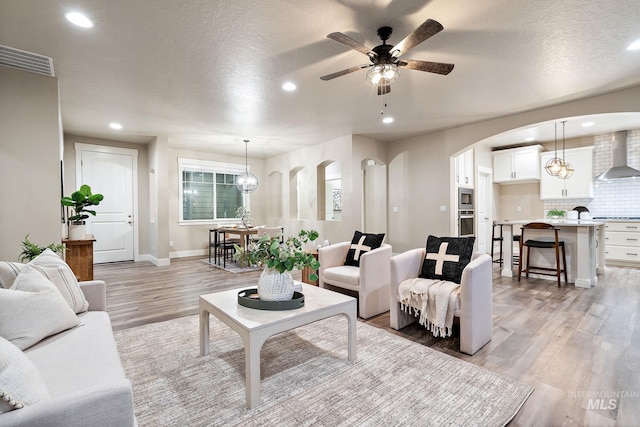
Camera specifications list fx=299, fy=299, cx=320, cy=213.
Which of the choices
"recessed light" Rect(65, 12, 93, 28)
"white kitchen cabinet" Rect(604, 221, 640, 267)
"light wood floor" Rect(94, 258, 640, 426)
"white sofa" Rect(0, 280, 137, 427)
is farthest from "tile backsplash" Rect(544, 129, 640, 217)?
"recessed light" Rect(65, 12, 93, 28)

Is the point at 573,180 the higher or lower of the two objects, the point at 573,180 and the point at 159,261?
the higher

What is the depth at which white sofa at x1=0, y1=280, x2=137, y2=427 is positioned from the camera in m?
0.86

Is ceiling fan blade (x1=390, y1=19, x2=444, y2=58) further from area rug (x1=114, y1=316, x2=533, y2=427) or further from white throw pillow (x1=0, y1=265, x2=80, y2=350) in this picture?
white throw pillow (x1=0, y1=265, x2=80, y2=350)

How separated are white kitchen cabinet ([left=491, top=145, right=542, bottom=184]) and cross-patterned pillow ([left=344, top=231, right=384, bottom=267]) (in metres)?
5.40

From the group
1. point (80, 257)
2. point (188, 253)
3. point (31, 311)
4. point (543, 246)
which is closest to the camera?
point (31, 311)

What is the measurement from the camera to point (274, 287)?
203 cm

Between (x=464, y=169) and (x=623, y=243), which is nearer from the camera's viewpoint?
(x=623, y=243)

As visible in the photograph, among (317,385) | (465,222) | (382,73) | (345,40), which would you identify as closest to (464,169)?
(465,222)

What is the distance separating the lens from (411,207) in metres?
6.29

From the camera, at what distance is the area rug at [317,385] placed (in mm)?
1621

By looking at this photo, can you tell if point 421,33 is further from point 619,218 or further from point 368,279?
point 619,218

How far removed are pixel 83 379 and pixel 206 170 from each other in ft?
22.9

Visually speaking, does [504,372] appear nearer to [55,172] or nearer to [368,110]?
[368,110]

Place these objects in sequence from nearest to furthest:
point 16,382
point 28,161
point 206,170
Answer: point 16,382 < point 28,161 < point 206,170
